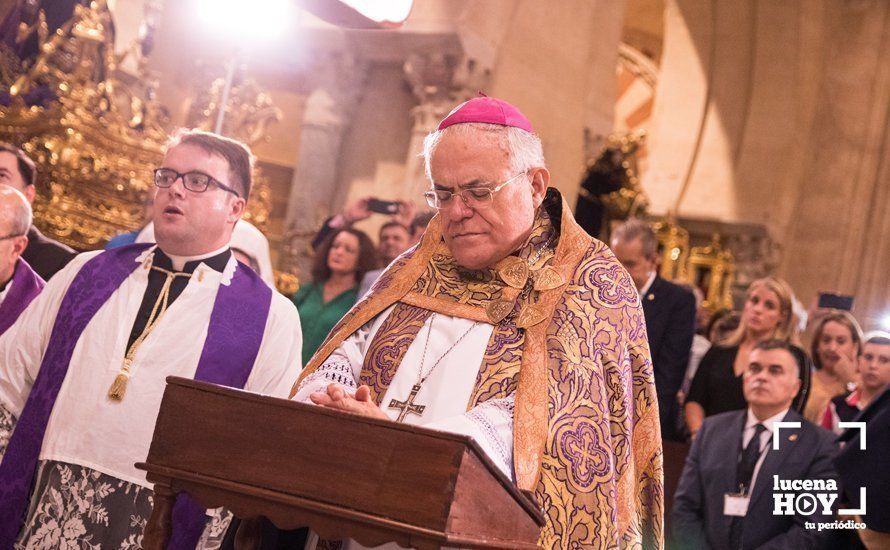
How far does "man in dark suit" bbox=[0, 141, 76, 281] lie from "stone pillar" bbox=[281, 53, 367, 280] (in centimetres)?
402

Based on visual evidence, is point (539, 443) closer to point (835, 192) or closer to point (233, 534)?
point (233, 534)

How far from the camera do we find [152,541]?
261 cm

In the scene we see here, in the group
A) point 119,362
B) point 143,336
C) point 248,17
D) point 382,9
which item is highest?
point 248,17

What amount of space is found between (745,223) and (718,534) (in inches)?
365

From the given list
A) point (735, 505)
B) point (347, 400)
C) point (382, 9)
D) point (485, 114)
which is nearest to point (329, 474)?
point (347, 400)

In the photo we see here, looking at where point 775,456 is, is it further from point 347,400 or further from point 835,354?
point 347,400

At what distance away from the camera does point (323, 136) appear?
9320 millimetres

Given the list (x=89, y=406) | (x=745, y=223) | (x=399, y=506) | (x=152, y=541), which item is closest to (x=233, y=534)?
(x=152, y=541)

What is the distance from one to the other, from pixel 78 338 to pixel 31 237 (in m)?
1.80

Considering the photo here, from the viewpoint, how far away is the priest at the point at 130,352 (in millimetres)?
3443

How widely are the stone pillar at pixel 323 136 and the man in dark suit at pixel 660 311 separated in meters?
3.20

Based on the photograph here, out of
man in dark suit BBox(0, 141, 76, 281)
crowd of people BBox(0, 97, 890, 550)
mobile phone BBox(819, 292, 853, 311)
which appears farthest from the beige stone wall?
crowd of people BBox(0, 97, 890, 550)

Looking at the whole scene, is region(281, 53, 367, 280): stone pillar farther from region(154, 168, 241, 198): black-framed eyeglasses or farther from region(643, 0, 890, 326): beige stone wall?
region(643, 0, 890, 326): beige stone wall

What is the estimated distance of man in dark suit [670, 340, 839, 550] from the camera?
591cm
